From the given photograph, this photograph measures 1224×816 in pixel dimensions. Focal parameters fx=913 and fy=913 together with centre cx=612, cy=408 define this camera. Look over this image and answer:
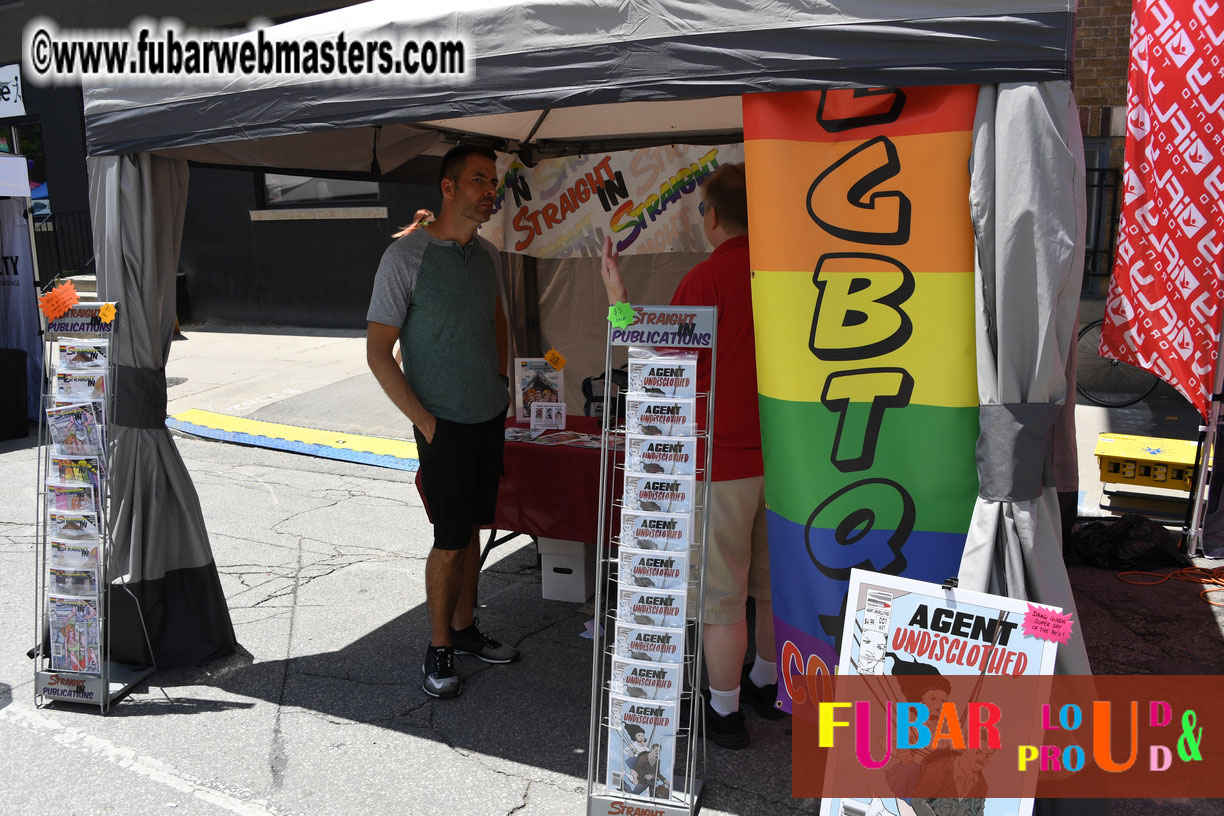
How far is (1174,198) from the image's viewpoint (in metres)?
4.67

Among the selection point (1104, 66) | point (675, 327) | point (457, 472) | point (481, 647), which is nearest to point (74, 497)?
point (457, 472)

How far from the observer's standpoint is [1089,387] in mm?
8578

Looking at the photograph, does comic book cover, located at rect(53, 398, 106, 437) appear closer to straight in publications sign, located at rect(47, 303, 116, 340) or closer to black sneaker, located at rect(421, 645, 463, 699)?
straight in publications sign, located at rect(47, 303, 116, 340)

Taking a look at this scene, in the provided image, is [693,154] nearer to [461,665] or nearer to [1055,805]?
[461,665]

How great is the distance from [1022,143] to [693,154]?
9.20ft

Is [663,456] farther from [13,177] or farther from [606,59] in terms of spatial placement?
[13,177]

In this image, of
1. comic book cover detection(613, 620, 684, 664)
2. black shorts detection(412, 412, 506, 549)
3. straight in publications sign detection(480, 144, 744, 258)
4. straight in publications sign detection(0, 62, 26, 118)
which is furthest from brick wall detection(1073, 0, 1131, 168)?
straight in publications sign detection(0, 62, 26, 118)

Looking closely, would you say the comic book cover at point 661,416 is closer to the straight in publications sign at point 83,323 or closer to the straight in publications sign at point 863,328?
the straight in publications sign at point 863,328

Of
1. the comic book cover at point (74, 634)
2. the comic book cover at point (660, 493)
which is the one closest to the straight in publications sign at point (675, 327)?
the comic book cover at point (660, 493)

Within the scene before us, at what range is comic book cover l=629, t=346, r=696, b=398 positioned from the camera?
2672 millimetres

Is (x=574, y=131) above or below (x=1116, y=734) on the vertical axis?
above

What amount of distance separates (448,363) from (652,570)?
1.33 metres

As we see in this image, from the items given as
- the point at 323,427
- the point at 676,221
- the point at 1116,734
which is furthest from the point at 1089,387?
the point at 323,427

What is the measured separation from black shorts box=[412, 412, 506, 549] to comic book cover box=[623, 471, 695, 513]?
1135mm
